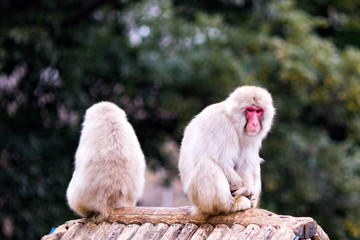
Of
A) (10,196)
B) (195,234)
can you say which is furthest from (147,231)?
(10,196)

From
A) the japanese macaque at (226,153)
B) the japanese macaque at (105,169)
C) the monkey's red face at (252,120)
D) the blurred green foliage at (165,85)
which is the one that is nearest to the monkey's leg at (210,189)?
the japanese macaque at (226,153)

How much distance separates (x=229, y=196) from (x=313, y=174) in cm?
728

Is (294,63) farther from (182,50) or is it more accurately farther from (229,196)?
(229,196)

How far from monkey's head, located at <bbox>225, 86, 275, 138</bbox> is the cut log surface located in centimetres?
68

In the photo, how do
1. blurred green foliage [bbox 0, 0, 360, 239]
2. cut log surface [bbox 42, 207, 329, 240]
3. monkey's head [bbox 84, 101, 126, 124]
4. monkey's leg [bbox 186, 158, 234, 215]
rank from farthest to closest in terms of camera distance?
blurred green foliage [bbox 0, 0, 360, 239] < monkey's head [bbox 84, 101, 126, 124] < monkey's leg [bbox 186, 158, 234, 215] < cut log surface [bbox 42, 207, 329, 240]

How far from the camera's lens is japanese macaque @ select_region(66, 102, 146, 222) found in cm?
524

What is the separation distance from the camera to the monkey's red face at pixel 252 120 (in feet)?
15.7

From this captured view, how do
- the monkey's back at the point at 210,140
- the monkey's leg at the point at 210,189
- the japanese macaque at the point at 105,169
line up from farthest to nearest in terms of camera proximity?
1. the japanese macaque at the point at 105,169
2. the monkey's back at the point at 210,140
3. the monkey's leg at the point at 210,189

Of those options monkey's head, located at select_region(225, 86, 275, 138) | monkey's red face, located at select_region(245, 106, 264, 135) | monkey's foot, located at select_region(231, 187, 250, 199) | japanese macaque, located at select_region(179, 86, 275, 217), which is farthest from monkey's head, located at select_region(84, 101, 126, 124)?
monkey's foot, located at select_region(231, 187, 250, 199)

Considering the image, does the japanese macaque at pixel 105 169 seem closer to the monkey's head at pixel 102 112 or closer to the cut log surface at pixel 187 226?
the monkey's head at pixel 102 112

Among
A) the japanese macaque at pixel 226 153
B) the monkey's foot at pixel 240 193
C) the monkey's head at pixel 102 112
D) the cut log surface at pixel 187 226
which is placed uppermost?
the monkey's head at pixel 102 112

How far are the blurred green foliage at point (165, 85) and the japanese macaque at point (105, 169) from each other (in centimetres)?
424

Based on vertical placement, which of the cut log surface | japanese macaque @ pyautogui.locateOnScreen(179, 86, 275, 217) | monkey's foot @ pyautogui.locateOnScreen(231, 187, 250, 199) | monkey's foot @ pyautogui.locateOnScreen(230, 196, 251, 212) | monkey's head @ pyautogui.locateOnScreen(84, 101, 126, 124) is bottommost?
the cut log surface

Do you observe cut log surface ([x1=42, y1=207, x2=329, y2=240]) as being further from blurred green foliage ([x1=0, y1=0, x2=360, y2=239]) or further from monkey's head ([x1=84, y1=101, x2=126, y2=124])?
blurred green foliage ([x1=0, y1=0, x2=360, y2=239])
